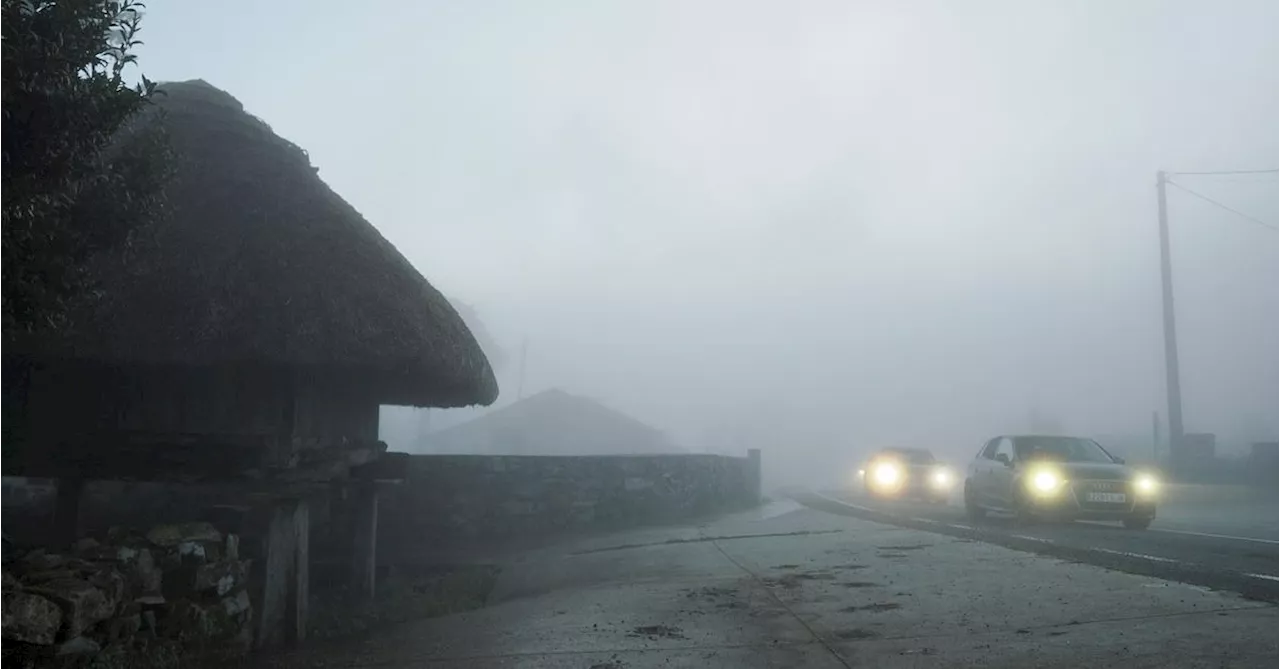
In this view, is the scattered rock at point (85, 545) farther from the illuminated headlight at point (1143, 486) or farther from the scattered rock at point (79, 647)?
the illuminated headlight at point (1143, 486)

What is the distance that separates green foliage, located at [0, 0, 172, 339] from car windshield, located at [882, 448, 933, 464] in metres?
24.8

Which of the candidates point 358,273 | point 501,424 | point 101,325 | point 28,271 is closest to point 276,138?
point 358,273

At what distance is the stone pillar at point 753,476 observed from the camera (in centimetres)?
2552

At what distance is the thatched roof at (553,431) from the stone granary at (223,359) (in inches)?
1705

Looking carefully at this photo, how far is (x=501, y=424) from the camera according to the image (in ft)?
184

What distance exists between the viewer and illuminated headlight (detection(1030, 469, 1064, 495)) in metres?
14.6

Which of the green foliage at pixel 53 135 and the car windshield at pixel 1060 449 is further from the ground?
the green foliage at pixel 53 135

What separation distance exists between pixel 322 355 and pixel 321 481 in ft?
5.23

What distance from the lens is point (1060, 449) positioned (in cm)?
1611

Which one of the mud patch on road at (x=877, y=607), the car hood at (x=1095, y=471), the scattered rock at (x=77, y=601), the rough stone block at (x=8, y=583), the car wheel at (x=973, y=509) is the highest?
the car hood at (x=1095, y=471)

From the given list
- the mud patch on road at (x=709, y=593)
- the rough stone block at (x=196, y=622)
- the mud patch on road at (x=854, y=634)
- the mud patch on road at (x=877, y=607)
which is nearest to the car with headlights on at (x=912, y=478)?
the mud patch on road at (x=709, y=593)

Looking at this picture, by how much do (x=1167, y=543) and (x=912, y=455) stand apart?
1608 cm

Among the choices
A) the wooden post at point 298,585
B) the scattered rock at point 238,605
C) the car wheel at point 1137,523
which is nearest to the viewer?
the scattered rock at point 238,605

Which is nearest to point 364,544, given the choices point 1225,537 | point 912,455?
point 1225,537
